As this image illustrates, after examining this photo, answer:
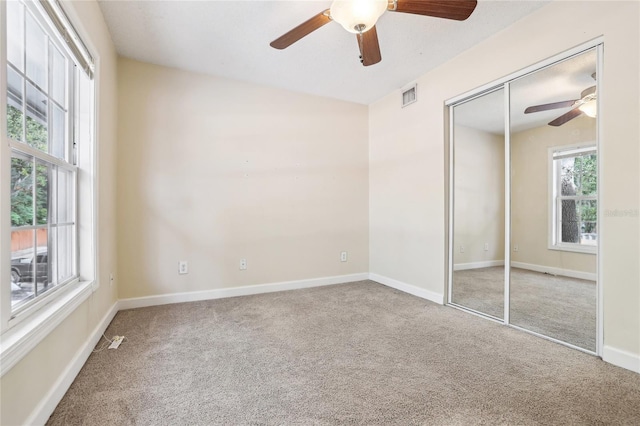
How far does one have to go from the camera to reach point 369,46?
202 cm

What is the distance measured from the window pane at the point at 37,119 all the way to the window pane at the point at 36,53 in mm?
70

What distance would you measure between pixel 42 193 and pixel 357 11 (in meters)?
2.02

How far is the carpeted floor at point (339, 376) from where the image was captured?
143 cm

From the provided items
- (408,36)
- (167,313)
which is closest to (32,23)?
(167,313)

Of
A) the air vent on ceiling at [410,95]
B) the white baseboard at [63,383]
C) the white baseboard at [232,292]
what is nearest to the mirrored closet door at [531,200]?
the air vent on ceiling at [410,95]

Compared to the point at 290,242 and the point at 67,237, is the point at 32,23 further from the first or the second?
the point at 290,242

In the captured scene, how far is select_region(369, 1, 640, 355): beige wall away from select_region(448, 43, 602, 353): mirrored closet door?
11 centimetres

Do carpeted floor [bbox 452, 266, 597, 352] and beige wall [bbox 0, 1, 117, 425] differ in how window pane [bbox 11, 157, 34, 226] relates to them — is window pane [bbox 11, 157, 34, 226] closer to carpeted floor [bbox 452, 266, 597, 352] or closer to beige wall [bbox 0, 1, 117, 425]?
beige wall [bbox 0, 1, 117, 425]

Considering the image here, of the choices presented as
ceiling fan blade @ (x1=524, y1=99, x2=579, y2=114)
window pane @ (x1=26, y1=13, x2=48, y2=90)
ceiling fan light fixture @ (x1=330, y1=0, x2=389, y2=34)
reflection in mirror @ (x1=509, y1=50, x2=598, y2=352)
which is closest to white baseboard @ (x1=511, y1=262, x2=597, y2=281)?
reflection in mirror @ (x1=509, y1=50, x2=598, y2=352)

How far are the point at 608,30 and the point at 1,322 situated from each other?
358 centimetres

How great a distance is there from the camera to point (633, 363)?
1801 millimetres

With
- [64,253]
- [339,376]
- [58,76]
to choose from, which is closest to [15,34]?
[58,76]

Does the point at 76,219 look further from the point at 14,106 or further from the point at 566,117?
the point at 566,117

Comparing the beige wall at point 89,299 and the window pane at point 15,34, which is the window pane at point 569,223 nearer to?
the beige wall at point 89,299
